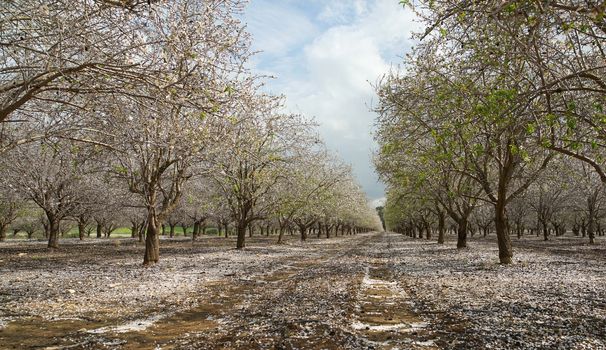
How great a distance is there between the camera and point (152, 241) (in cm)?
2266

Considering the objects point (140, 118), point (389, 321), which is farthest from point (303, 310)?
point (140, 118)

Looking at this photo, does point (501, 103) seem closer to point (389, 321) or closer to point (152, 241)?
point (389, 321)

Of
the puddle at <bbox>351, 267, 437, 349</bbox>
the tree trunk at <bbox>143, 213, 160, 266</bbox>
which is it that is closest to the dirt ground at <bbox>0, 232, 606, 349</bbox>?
the puddle at <bbox>351, 267, 437, 349</bbox>

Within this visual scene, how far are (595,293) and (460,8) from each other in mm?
10733

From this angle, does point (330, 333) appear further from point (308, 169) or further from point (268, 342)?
point (308, 169)

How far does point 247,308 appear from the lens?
11.4m

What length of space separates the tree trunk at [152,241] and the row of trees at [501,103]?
1235 centimetres

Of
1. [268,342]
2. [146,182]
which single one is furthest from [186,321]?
[146,182]

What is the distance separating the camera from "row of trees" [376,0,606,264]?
8.91 metres

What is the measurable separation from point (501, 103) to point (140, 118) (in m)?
9.58

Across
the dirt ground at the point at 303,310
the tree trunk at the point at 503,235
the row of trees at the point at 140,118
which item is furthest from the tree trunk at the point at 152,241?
the tree trunk at the point at 503,235

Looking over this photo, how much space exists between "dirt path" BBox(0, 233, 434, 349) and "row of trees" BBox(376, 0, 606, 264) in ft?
17.1

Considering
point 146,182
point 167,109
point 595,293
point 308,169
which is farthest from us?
point 308,169

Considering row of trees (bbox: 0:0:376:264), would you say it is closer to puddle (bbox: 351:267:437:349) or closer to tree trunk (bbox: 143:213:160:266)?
tree trunk (bbox: 143:213:160:266)
